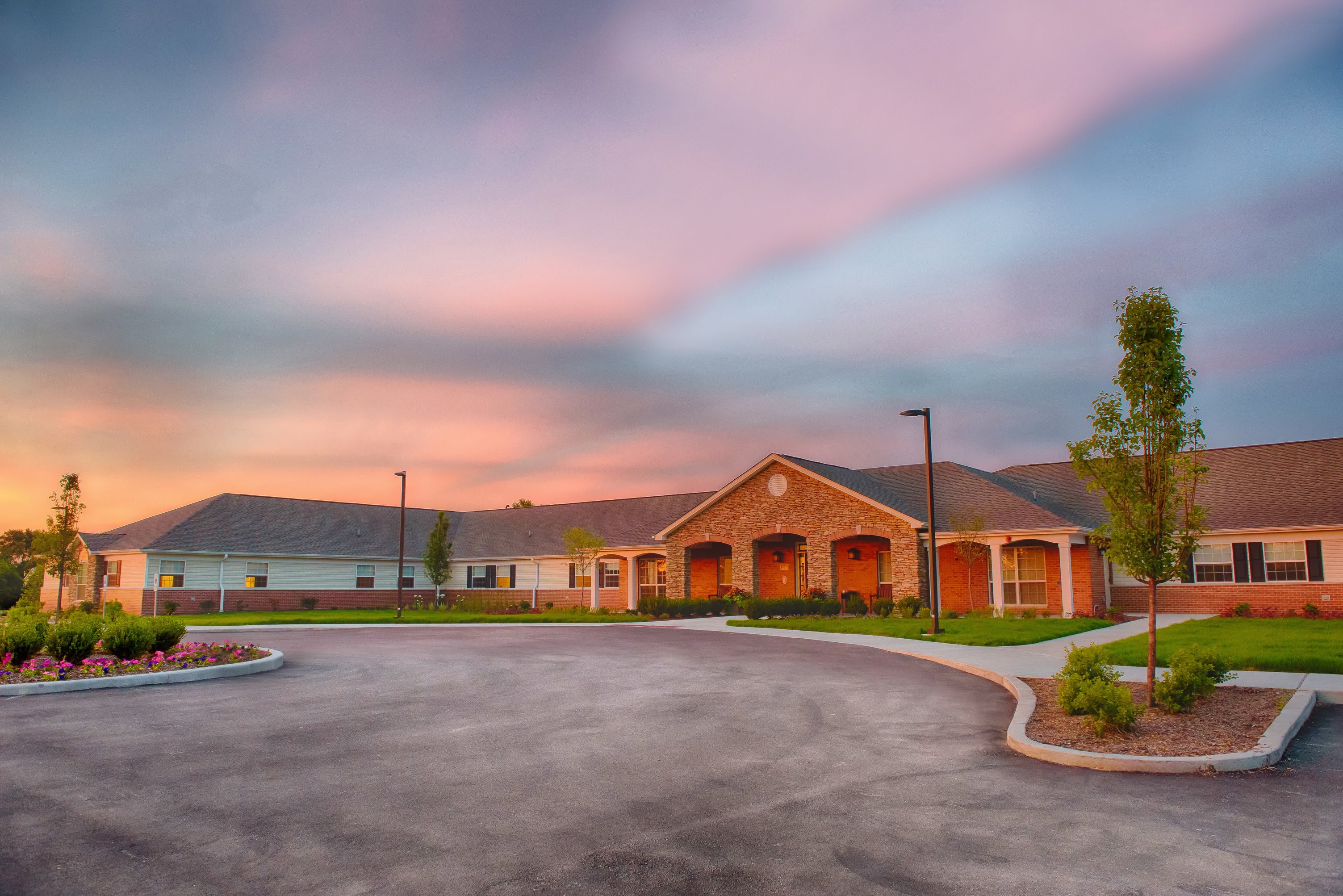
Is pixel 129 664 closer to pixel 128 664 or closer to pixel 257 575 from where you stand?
pixel 128 664

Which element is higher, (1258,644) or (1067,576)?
(1067,576)

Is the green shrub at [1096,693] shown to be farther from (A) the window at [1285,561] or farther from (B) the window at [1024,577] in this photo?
(A) the window at [1285,561]

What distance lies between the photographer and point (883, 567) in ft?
113

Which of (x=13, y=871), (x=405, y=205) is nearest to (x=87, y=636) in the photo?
(x=405, y=205)

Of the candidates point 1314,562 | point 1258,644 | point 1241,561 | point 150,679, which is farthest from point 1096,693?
point 1241,561

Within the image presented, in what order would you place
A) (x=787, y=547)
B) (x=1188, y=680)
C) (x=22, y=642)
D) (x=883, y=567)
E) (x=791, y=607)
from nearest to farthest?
(x=1188, y=680) < (x=22, y=642) < (x=791, y=607) < (x=883, y=567) < (x=787, y=547)

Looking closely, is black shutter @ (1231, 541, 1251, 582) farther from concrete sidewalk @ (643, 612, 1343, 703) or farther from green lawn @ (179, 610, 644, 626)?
green lawn @ (179, 610, 644, 626)

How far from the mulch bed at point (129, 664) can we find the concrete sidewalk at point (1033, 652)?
13.2 m

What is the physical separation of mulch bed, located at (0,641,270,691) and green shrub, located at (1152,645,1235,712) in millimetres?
14953

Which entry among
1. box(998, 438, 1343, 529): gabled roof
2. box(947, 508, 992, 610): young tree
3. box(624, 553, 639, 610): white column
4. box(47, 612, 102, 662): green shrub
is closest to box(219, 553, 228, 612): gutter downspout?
box(624, 553, 639, 610): white column

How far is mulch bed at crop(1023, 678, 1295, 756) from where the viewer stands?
319 inches

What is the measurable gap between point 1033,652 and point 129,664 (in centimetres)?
1750

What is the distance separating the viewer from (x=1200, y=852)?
5367mm

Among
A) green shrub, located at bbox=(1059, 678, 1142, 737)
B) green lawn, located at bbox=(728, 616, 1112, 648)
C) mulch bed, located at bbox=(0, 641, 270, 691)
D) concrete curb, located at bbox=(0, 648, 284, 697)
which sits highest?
green shrub, located at bbox=(1059, 678, 1142, 737)
